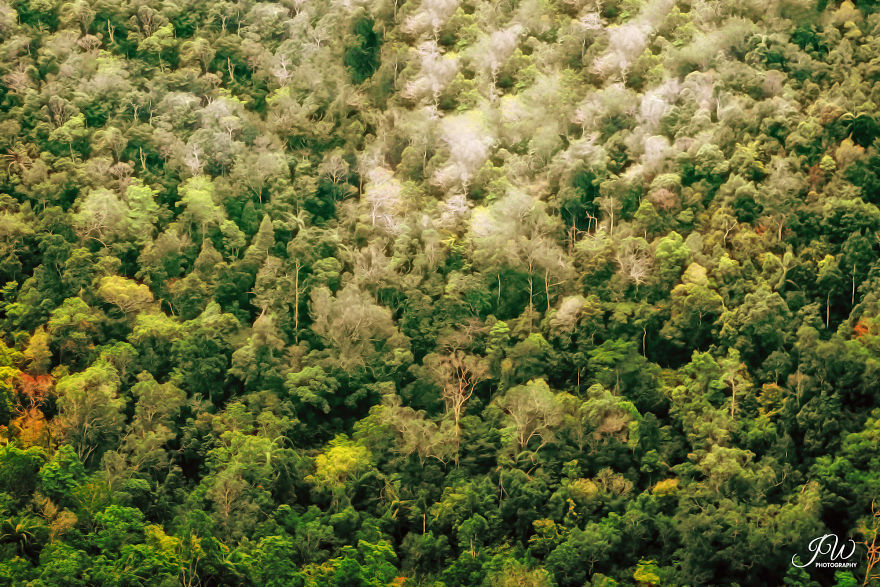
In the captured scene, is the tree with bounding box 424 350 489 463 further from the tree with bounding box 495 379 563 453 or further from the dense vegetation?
the tree with bounding box 495 379 563 453

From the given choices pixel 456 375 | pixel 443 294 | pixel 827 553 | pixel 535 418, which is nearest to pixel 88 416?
pixel 456 375

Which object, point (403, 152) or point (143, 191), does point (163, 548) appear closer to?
point (143, 191)

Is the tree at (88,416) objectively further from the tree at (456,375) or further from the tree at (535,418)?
the tree at (535,418)

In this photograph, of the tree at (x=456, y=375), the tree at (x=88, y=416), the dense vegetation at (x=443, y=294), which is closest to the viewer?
the dense vegetation at (x=443, y=294)

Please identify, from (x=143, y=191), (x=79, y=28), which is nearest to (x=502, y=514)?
(x=143, y=191)

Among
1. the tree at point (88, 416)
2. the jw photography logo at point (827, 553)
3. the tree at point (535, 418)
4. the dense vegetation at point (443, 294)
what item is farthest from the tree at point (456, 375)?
the jw photography logo at point (827, 553)

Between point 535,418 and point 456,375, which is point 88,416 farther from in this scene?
point 535,418

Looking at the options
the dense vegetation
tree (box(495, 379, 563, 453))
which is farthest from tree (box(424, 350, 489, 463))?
tree (box(495, 379, 563, 453))

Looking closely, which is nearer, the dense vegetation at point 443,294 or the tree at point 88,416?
the dense vegetation at point 443,294
